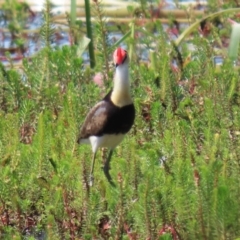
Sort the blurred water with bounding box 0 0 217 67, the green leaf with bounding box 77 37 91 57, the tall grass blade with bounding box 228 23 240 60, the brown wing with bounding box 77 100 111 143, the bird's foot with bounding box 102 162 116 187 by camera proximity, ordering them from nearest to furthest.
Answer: the bird's foot with bounding box 102 162 116 187 < the brown wing with bounding box 77 100 111 143 < the tall grass blade with bounding box 228 23 240 60 < the green leaf with bounding box 77 37 91 57 < the blurred water with bounding box 0 0 217 67

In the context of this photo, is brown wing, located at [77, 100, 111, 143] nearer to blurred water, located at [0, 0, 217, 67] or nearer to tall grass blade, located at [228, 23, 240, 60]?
tall grass blade, located at [228, 23, 240, 60]

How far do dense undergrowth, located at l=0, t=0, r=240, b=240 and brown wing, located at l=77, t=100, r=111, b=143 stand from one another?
84 millimetres

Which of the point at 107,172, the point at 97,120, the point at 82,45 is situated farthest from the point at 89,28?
the point at 107,172

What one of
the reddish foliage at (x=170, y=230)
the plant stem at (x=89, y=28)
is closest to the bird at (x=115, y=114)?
the reddish foliage at (x=170, y=230)

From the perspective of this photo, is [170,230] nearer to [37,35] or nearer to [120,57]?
[120,57]

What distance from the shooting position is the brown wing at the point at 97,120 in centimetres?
574

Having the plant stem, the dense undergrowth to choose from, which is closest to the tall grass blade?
the dense undergrowth

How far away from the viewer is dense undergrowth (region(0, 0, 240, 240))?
469cm

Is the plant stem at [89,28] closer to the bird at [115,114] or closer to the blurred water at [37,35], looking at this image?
the blurred water at [37,35]

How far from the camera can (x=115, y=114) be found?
5.69m

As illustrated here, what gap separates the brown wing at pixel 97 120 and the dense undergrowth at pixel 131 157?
0.08 meters

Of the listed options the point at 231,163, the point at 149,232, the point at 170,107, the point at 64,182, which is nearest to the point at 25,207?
the point at 64,182

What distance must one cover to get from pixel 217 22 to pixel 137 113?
3.21 m

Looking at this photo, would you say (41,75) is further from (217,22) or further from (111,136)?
(217,22)
